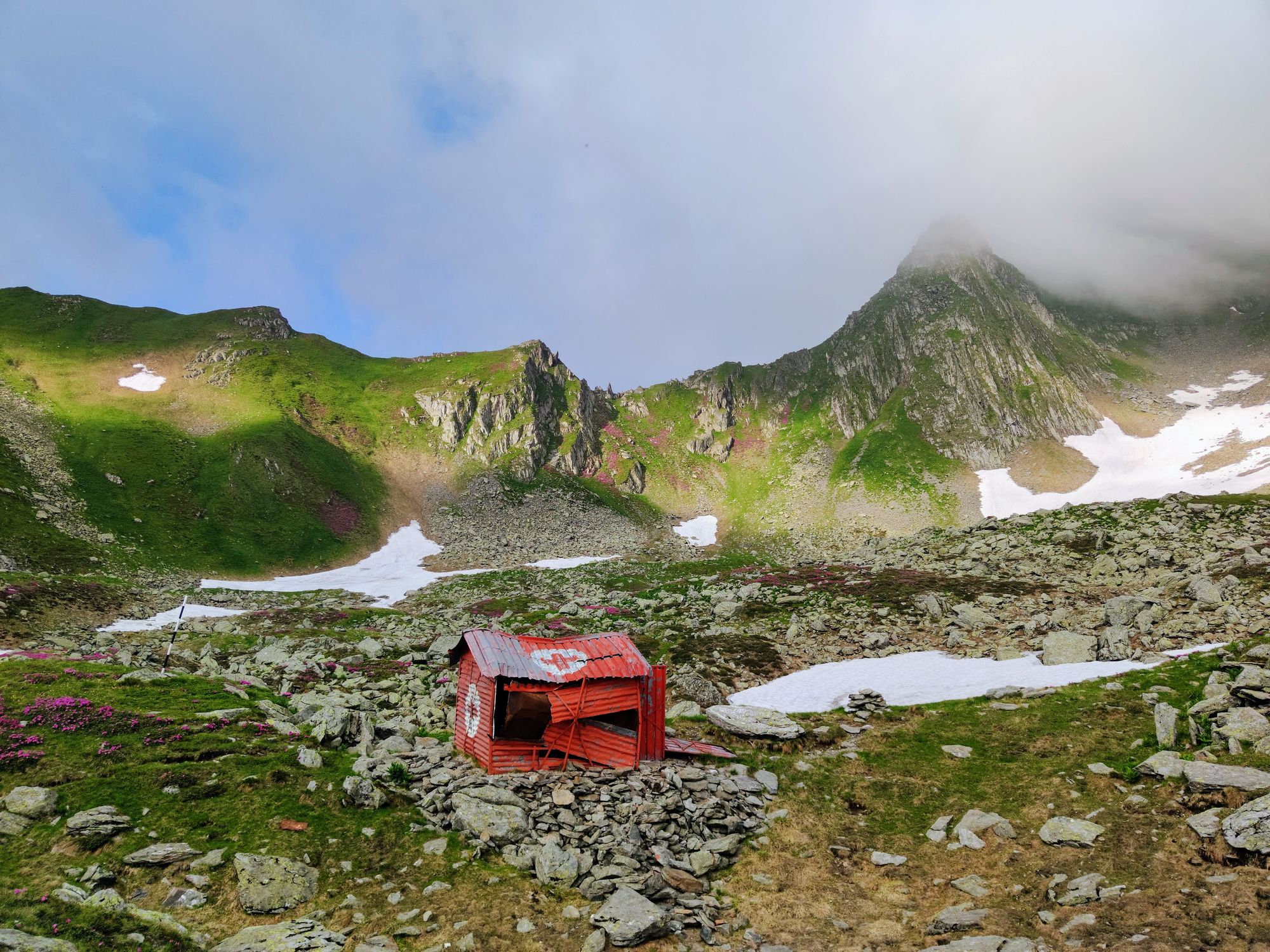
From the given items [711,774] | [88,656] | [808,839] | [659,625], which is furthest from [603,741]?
[88,656]

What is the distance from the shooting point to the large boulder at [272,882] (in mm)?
13133

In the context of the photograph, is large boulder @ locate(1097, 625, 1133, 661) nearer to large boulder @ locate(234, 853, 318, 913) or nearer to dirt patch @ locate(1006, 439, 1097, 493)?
large boulder @ locate(234, 853, 318, 913)

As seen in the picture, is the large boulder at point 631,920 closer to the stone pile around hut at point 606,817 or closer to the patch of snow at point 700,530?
the stone pile around hut at point 606,817

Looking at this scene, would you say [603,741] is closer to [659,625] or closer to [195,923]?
[195,923]

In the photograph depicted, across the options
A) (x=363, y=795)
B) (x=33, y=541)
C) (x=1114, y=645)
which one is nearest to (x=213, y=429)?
(x=33, y=541)

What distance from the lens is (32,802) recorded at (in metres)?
14.8

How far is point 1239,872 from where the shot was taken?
11945 mm

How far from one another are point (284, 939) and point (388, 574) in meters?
78.9

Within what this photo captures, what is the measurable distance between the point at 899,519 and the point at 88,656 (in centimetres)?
12238

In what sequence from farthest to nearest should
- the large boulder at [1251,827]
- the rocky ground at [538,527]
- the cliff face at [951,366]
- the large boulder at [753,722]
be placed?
the cliff face at [951,366], the rocky ground at [538,527], the large boulder at [753,722], the large boulder at [1251,827]

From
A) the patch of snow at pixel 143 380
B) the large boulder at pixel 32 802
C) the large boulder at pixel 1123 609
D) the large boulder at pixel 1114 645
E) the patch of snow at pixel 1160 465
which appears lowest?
the large boulder at pixel 32 802

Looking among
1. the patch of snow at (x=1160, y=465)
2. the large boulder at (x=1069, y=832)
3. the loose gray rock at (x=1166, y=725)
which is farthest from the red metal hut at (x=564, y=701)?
the patch of snow at (x=1160, y=465)

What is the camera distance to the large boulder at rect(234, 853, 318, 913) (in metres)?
13.1

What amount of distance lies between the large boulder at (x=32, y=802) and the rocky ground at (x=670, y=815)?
5 cm
